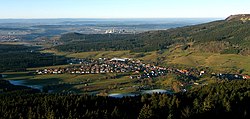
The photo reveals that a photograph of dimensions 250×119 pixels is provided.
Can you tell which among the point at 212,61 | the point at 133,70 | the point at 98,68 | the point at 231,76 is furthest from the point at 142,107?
the point at 212,61

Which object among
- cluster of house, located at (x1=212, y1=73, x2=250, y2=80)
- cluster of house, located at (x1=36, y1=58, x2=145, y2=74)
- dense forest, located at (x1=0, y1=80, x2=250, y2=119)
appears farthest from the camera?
cluster of house, located at (x1=36, y1=58, x2=145, y2=74)

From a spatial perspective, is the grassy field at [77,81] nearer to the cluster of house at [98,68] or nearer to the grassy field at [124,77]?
the grassy field at [124,77]

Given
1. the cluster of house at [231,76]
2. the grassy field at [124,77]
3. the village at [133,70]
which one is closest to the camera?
the grassy field at [124,77]

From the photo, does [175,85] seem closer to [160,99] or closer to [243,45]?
[160,99]

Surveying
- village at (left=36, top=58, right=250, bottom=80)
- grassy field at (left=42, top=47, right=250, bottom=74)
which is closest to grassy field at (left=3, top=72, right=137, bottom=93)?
village at (left=36, top=58, right=250, bottom=80)

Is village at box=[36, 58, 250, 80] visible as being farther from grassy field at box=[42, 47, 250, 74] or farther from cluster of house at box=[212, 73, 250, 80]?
grassy field at box=[42, 47, 250, 74]

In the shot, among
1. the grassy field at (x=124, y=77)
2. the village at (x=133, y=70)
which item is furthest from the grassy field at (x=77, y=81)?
the village at (x=133, y=70)

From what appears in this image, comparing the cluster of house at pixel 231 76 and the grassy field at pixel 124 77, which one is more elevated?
the cluster of house at pixel 231 76

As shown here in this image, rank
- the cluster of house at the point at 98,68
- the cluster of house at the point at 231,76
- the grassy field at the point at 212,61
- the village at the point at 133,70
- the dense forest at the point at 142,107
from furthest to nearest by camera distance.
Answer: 1. the cluster of house at the point at 98,68
2. the grassy field at the point at 212,61
3. the village at the point at 133,70
4. the cluster of house at the point at 231,76
5. the dense forest at the point at 142,107
